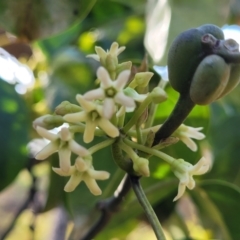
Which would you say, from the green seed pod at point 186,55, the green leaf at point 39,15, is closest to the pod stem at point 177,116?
the green seed pod at point 186,55

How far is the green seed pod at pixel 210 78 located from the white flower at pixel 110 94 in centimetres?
5

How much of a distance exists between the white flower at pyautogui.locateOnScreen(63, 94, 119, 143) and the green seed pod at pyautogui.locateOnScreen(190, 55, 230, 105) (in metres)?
0.07

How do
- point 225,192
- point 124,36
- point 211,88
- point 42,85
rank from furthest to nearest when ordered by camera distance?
point 124,36 → point 42,85 → point 225,192 → point 211,88

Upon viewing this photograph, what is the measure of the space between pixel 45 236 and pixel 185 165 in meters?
0.59

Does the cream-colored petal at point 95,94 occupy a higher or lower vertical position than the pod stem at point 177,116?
higher

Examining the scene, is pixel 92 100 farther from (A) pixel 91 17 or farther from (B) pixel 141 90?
(A) pixel 91 17

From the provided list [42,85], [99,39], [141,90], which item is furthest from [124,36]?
[141,90]

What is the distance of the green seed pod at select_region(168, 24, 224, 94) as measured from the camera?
1.10 feet

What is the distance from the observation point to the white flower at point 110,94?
33 centimetres

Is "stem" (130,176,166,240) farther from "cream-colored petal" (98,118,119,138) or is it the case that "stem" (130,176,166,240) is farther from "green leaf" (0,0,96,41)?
"green leaf" (0,0,96,41)

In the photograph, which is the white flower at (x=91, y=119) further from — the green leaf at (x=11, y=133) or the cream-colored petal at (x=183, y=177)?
the green leaf at (x=11, y=133)

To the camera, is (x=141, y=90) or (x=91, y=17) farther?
(x=91, y=17)

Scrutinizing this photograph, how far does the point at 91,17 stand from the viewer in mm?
960

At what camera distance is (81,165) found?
0.35m
